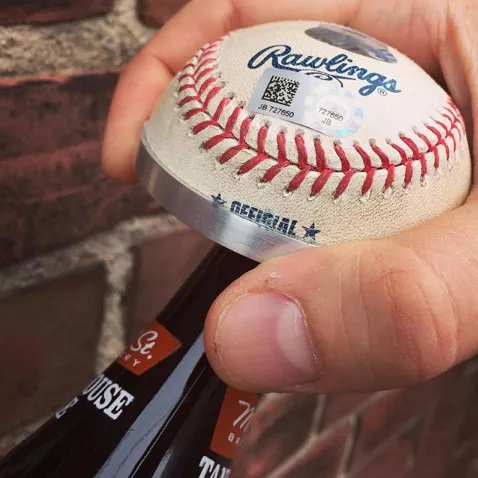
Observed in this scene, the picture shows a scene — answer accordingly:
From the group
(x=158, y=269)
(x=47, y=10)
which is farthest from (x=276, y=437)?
(x=47, y=10)

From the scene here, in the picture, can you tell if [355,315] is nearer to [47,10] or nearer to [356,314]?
[356,314]

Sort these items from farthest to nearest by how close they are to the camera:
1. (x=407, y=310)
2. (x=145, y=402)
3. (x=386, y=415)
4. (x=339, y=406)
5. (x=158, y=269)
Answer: (x=386, y=415)
(x=339, y=406)
(x=158, y=269)
(x=145, y=402)
(x=407, y=310)

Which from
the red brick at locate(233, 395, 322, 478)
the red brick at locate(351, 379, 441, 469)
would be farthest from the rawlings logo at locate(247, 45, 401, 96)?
the red brick at locate(351, 379, 441, 469)

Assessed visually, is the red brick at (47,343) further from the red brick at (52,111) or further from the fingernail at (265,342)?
the fingernail at (265,342)

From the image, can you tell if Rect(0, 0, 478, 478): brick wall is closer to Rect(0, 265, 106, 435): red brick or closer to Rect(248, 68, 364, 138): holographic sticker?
Rect(0, 265, 106, 435): red brick

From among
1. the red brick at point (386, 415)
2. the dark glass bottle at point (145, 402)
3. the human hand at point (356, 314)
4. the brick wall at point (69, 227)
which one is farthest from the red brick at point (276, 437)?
the human hand at point (356, 314)
